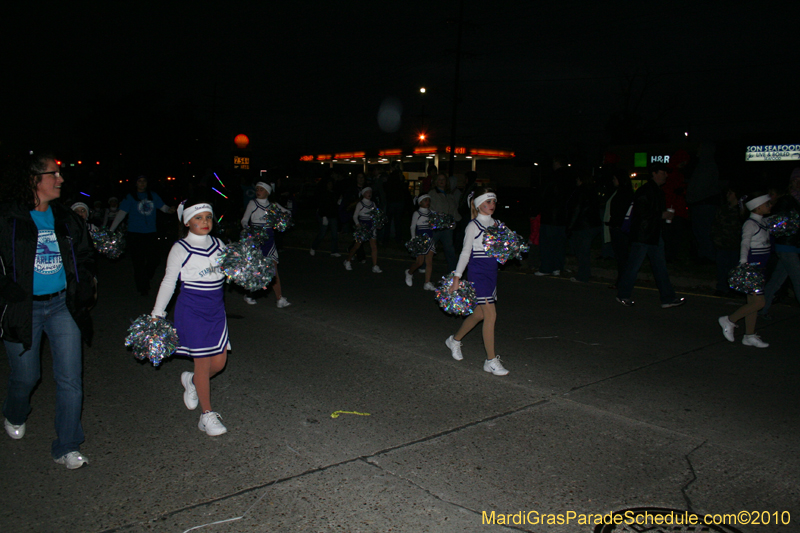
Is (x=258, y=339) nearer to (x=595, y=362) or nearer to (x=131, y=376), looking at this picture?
(x=131, y=376)

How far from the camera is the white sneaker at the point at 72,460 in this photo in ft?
12.0

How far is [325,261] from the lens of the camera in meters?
13.5

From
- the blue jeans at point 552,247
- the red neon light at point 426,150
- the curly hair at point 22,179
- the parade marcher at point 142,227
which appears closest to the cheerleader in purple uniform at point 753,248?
the blue jeans at point 552,247

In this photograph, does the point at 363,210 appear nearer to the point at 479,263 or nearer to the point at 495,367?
the point at 479,263

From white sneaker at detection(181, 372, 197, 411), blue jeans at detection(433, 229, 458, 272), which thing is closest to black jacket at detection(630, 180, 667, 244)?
blue jeans at detection(433, 229, 458, 272)

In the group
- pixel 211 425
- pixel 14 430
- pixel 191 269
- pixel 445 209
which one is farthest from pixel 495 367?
pixel 445 209

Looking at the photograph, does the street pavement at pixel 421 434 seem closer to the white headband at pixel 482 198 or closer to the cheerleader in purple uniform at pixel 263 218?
the cheerleader in purple uniform at pixel 263 218

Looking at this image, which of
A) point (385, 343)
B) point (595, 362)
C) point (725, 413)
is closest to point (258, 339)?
point (385, 343)

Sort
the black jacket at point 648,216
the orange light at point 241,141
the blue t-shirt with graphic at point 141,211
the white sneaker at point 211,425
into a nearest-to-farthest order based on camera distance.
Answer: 1. the white sneaker at point 211,425
2. the black jacket at point 648,216
3. the blue t-shirt with graphic at point 141,211
4. the orange light at point 241,141

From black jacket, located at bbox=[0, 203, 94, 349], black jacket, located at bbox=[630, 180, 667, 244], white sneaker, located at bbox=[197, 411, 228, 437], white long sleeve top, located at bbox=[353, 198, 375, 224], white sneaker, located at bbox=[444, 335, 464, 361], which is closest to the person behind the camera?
black jacket, located at bbox=[0, 203, 94, 349]

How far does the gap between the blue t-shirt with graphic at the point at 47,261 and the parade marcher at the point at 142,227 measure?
560cm

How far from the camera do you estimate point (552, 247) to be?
37.5 feet

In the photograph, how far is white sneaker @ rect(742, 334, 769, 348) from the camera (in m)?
6.43

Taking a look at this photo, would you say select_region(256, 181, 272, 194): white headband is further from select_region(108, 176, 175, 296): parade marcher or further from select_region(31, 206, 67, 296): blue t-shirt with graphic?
select_region(31, 206, 67, 296): blue t-shirt with graphic
